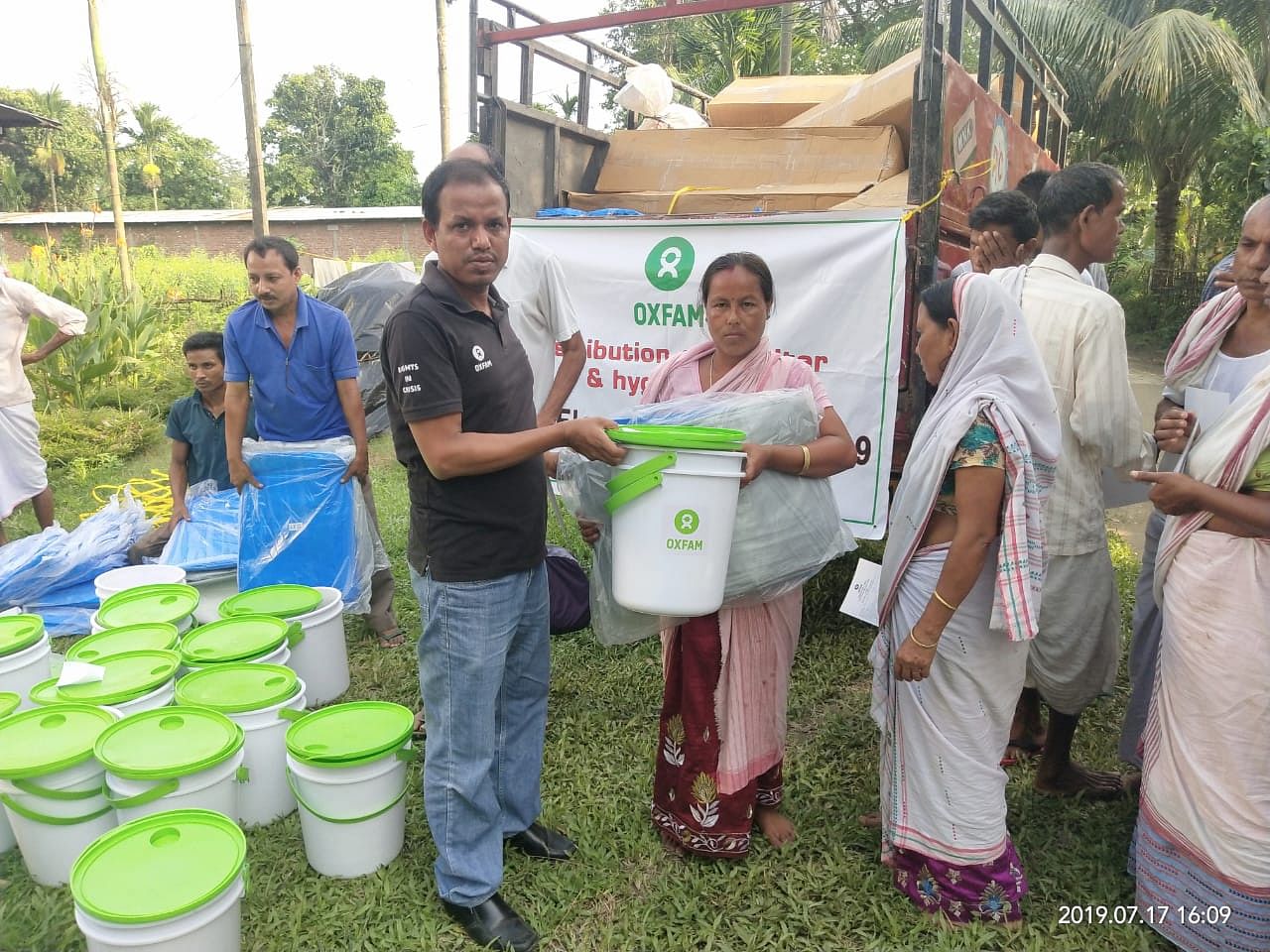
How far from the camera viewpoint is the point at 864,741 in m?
3.13

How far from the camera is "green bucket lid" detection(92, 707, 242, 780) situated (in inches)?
86.1

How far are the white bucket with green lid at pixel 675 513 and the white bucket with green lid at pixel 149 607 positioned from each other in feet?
7.44

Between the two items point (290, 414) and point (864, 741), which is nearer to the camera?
point (864, 741)

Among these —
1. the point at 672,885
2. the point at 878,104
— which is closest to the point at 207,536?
the point at 672,885

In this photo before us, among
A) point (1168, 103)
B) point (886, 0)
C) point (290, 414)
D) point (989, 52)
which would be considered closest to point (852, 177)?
point (989, 52)

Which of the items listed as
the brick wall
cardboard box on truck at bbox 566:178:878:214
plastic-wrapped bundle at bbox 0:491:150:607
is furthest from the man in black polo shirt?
the brick wall

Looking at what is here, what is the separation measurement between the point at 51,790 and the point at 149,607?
126cm

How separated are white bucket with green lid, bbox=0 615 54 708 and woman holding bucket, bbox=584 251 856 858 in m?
2.17

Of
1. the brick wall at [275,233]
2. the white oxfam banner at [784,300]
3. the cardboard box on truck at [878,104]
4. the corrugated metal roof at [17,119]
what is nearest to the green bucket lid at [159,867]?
the white oxfam banner at [784,300]

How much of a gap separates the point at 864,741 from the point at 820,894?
900 mm

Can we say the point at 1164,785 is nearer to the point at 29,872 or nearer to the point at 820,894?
the point at 820,894

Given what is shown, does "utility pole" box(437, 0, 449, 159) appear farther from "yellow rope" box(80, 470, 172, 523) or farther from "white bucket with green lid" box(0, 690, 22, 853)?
"white bucket with green lid" box(0, 690, 22, 853)

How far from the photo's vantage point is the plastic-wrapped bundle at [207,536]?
3.95 meters

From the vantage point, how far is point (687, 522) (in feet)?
6.21
